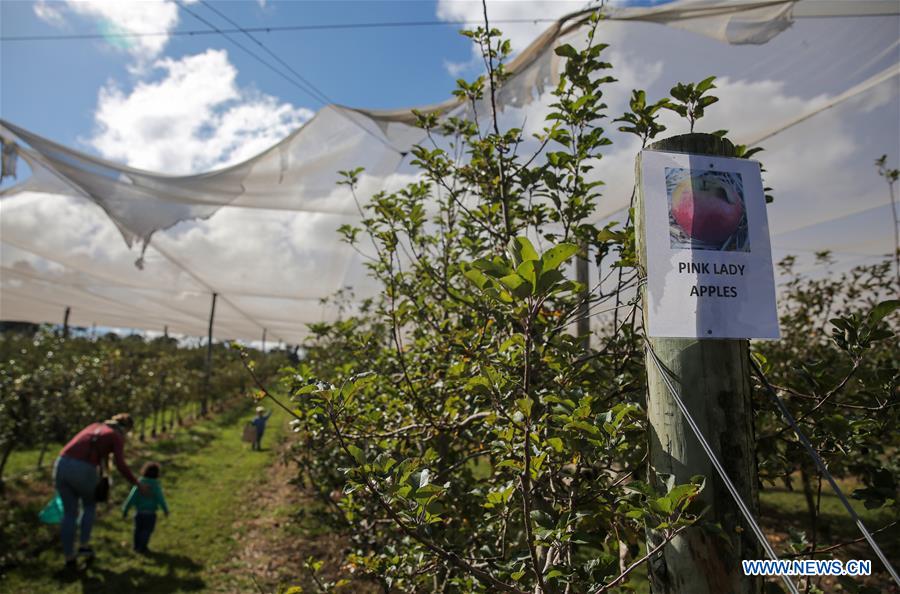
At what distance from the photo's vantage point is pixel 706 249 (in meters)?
1.01

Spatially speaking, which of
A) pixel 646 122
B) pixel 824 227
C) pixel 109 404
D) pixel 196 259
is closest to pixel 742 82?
pixel 646 122

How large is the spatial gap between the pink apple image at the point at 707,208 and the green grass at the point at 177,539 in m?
4.66

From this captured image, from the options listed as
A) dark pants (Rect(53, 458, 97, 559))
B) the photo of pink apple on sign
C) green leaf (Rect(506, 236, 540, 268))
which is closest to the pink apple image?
the photo of pink apple on sign

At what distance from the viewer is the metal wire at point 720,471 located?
0.86 metres

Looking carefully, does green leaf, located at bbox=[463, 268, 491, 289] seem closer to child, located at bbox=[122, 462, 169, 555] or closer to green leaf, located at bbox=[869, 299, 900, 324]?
green leaf, located at bbox=[869, 299, 900, 324]

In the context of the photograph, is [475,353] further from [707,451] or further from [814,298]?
[814,298]

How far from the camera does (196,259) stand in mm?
7332

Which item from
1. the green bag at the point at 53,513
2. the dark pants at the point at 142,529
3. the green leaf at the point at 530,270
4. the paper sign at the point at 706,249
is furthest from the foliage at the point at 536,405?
the green bag at the point at 53,513

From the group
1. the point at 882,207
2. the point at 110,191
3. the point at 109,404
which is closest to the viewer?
the point at 882,207

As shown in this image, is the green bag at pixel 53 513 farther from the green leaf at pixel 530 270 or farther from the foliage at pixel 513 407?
the green leaf at pixel 530 270

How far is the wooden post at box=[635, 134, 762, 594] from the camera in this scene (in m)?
0.95

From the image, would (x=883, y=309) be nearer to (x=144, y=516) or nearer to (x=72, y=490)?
(x=72, y=490)

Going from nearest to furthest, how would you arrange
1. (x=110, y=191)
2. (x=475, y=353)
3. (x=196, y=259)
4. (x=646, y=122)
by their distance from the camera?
1. (x=646, y=122)
2. (x=475, y=353)
3. (x=110, y=191)
4. (x=196, y=259)

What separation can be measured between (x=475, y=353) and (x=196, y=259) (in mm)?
6716
